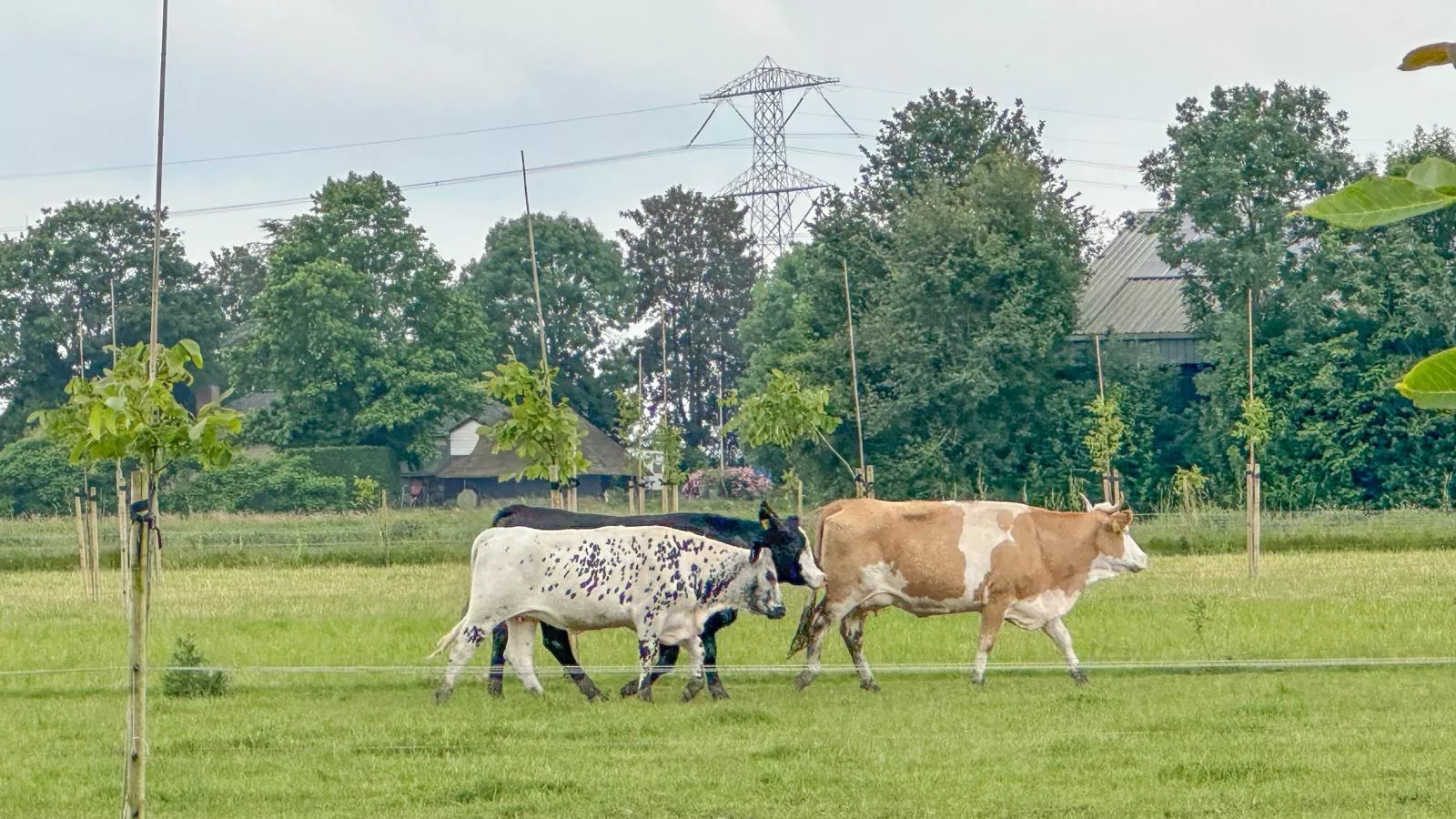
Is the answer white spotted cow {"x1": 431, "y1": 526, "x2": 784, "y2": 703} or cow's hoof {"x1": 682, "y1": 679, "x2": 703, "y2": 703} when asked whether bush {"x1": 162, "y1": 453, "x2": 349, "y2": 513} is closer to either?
white spotted cow {"x1": 431, "y1": 526, "x2": 784, "y2": 703}

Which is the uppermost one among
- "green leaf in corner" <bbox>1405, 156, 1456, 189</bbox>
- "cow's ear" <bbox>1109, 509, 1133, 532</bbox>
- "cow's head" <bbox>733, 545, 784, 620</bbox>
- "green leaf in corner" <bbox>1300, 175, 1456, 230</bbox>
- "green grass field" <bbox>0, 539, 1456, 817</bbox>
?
"green leaf in corner" <bbox>1405, 156, 1456, 189</bbox>

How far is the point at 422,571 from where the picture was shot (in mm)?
30516

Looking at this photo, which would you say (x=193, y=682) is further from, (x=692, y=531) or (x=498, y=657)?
(x=692, y=531)

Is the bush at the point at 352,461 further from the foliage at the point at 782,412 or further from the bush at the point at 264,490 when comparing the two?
the foliage at the point at 782,412

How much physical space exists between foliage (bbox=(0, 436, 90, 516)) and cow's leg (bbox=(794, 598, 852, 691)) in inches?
1987

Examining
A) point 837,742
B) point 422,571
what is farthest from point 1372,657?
point 422,571

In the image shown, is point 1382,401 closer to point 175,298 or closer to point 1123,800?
point 1123,800

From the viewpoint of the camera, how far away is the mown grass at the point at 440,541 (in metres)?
33.7

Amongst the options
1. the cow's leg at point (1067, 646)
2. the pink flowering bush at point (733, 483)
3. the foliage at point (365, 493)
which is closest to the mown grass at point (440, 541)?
the foliage at point (365, 493)

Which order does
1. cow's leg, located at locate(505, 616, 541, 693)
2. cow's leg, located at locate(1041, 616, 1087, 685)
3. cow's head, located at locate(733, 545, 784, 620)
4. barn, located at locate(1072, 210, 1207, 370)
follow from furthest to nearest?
1. barn, located at locate(1072, 210, 1207, 370)
2. cow's leg, located at locate(1041, 616, 1087, 685)
3. cow's head, located at locate(733, 545, 784, 620)
4. cow's leg, located at locate(505, 616, 541, 693)

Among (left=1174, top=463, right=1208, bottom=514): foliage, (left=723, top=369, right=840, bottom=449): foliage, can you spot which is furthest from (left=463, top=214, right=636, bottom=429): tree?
(left=723, top=369, right=840, bottom=449): foliage

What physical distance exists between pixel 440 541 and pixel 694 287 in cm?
5315

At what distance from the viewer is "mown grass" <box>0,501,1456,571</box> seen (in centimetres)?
3369

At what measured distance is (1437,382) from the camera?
1.74 metres
